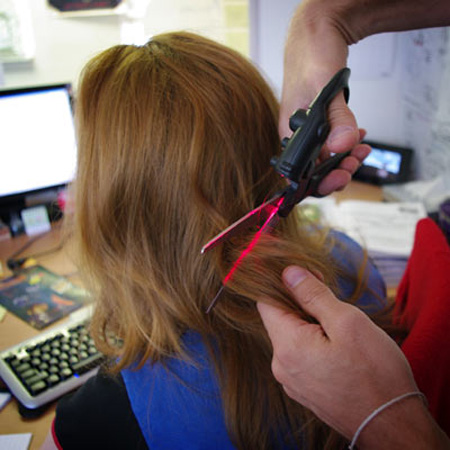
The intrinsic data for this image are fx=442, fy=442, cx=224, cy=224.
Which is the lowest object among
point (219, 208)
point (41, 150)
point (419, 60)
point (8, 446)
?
point (8, 446)

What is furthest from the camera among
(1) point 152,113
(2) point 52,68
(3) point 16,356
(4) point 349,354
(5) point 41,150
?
(2) point 52,68

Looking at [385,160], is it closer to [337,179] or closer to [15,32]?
[337,179]

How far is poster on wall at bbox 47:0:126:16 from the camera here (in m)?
1.64

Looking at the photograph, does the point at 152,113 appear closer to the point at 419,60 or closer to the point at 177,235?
the point at 177,235

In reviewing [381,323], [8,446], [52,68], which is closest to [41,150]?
[52,68]

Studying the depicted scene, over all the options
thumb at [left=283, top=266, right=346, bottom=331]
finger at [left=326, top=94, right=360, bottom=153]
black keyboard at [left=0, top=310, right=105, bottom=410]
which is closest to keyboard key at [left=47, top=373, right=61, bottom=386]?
black keyboard at [left=0, top=310, right=105, bottom=410]

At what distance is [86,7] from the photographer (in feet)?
5.49

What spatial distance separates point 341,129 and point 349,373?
0.28m

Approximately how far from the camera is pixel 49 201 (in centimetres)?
147

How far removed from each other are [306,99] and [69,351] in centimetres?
64

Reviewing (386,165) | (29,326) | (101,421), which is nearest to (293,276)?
(101,421)

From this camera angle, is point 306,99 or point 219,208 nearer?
point 219,208

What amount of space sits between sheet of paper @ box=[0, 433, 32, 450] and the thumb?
52 centimetres

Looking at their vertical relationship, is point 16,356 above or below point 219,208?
below
